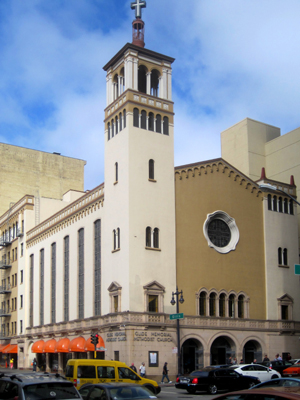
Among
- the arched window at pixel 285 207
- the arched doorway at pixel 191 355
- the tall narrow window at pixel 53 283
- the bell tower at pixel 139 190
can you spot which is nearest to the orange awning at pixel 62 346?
the tall narrow window at pixel 53 283

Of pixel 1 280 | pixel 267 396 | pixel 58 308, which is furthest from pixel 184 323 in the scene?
pixel 1 280

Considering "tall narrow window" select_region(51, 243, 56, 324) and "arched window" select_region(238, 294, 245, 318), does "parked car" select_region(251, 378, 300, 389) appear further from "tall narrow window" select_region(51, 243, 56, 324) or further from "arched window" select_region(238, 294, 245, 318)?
"tall narrow window" select_region(51, 243, 56, 324)

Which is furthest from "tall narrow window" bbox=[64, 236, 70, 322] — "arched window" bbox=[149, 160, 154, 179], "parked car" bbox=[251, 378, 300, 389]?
"parked car" bbox=[251, 378, 300, 389]

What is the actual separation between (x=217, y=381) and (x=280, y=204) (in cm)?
2520

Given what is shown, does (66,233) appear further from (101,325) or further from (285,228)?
(285,228)

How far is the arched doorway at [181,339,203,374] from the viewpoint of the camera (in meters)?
41.4

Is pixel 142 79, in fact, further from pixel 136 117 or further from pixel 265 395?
pixel 265 395

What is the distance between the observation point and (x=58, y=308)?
53.1 meters

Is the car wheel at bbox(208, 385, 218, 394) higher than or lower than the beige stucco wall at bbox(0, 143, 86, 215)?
lower

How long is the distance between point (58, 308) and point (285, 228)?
906 inches

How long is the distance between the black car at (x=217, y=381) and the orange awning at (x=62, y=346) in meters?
20.2

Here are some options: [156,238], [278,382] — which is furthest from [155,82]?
[278,382]

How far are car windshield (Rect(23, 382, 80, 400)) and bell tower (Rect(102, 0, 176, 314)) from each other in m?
26.6

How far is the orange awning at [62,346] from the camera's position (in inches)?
1843
